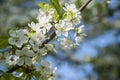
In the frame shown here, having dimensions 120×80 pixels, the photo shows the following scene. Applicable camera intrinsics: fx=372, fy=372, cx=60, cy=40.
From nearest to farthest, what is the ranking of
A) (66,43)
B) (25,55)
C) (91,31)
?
(25,55) < (66,43) < (91,31)

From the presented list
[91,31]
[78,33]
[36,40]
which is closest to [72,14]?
[78,33]

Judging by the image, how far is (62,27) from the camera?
4.18ft

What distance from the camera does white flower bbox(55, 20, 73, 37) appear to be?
1.28m

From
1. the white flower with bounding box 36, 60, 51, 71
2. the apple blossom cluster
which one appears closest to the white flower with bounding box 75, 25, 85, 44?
the apple blossom cluster

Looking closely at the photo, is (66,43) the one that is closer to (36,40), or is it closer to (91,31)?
(36,40)

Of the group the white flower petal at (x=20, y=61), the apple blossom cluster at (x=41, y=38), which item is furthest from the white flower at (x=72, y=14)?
the white flower petal at (x=20, y=61)

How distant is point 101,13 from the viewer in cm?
360

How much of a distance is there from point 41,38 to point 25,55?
0.09m

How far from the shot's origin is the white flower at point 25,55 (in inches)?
47.8

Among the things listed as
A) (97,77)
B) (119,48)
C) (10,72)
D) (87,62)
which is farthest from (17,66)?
(119,48)

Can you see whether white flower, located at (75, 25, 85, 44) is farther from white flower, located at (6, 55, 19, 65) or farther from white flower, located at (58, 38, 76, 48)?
white flower, located at (6, 55, 19, 65)

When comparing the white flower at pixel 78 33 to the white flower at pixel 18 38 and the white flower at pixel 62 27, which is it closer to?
the white flower at pixel 62 27

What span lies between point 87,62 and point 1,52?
3.89 meters

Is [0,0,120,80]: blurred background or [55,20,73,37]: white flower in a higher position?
[0,0,120,80]: blurred background
